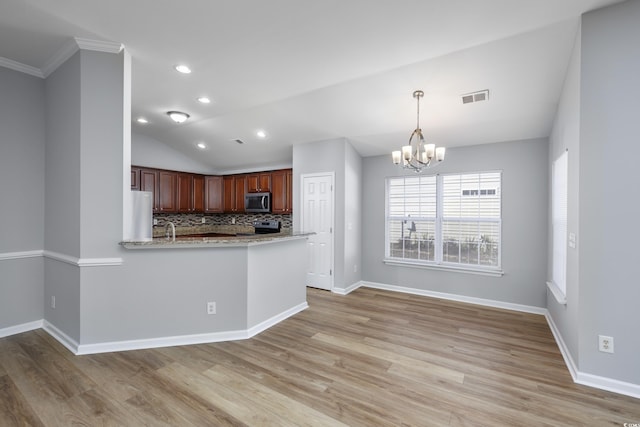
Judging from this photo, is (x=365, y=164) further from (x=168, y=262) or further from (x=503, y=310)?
(x=168, y=262)

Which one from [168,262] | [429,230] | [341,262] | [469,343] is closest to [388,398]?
[469,343]

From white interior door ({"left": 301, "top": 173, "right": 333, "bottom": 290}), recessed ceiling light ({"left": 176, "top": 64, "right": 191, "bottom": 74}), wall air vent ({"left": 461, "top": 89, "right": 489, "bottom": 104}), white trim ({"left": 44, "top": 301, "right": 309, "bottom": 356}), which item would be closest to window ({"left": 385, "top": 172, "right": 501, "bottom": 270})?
white interior door ({"left": 301, "top": 173, "right": 333, "bottom": 290})

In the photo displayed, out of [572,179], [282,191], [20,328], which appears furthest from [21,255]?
[572,179]

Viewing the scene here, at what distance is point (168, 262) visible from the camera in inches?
112

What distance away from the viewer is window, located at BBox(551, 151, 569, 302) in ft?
9.47

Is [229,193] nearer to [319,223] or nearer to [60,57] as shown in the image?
[319,223]

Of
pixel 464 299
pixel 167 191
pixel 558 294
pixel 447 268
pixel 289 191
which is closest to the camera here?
pixel 558 294

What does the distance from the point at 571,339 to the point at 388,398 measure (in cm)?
175

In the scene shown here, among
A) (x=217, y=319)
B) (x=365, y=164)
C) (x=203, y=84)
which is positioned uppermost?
A: (x=203, y=84)

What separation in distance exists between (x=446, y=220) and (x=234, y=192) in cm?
453

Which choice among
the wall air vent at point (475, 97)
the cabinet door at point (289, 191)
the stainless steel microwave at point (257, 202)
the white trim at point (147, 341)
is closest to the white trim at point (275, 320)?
the white trim at point (147, 341)

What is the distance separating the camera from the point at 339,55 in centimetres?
280

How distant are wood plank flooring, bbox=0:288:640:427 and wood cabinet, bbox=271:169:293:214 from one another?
3.00 meters

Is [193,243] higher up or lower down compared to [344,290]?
higher up
